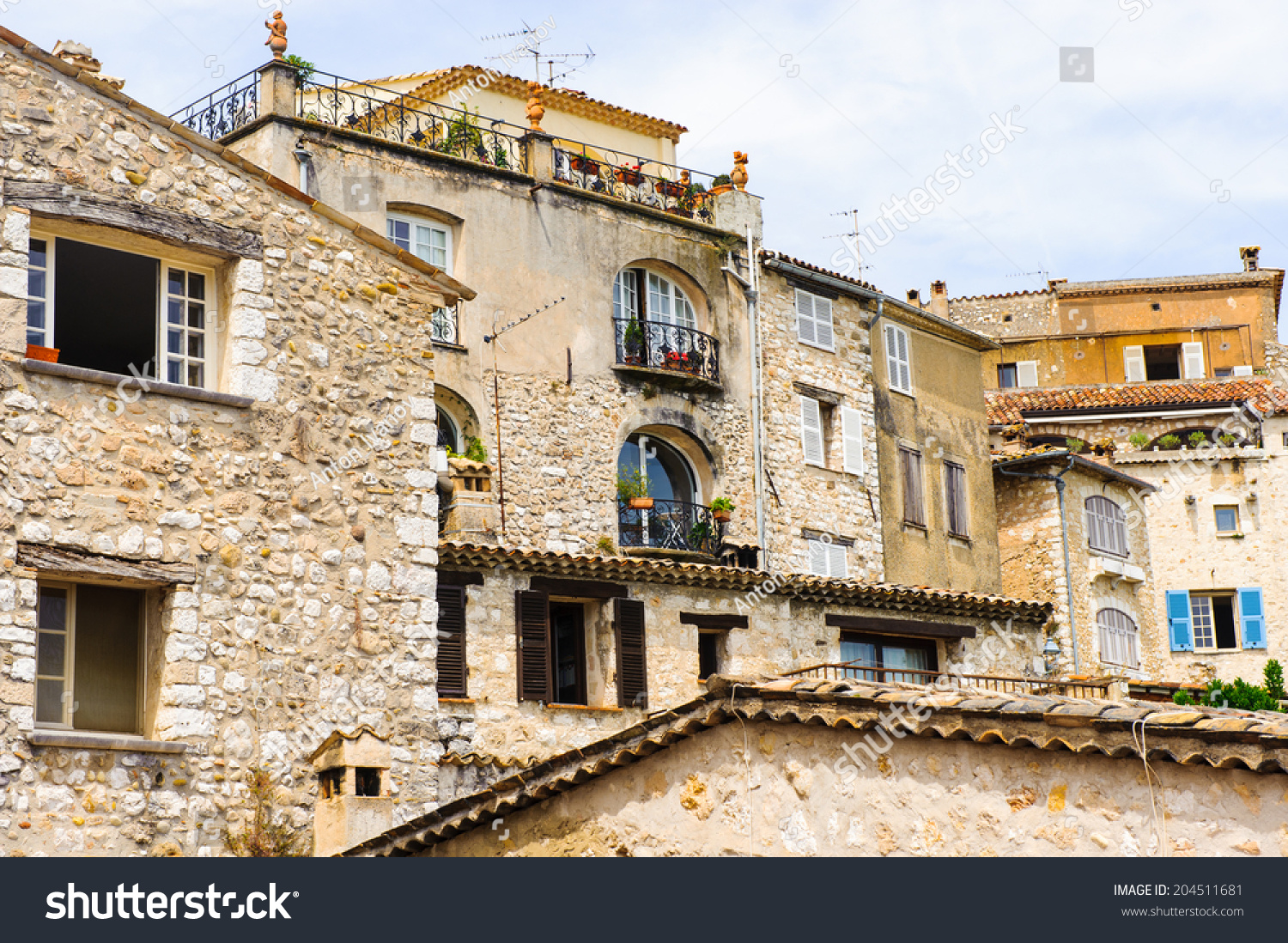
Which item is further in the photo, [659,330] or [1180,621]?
[1180,621]

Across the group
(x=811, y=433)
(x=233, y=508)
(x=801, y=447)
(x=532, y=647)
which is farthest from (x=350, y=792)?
(x=811, y=433)

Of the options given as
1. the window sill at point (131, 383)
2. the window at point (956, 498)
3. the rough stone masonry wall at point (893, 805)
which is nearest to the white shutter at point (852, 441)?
the window at point (956, 498)

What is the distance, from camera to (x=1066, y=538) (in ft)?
106

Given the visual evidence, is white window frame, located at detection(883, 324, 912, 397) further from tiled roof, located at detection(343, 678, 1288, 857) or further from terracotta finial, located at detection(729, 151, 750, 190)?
tiled roof, located at detection(343, 678, 1288, 857)

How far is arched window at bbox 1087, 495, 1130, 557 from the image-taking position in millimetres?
33312

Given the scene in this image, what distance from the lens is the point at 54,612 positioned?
1112 centimetres

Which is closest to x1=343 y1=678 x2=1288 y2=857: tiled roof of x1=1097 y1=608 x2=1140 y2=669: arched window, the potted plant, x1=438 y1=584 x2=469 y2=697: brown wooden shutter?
x1=438 y1=584 x2=469 y2=697: brown wooden shutter

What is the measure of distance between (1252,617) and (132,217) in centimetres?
3464

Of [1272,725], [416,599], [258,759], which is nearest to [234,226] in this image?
[416,599]

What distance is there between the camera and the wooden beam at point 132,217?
11250 mm

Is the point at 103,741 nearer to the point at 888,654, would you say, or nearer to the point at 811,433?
the point at 888,654

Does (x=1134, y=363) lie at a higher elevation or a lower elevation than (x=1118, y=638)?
higher

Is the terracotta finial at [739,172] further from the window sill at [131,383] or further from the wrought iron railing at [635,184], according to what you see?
the window sill at [131,383]
